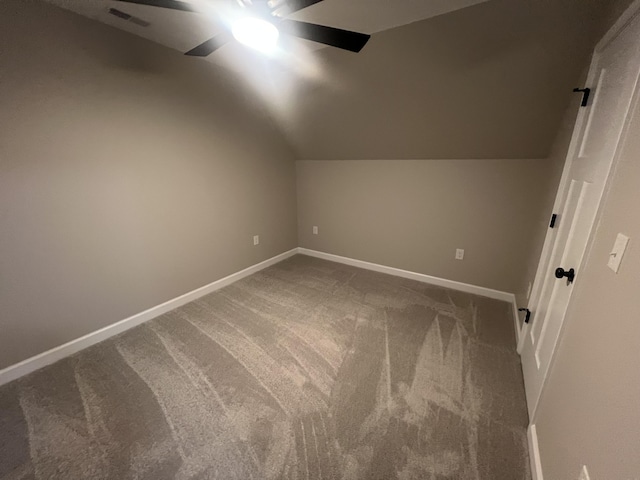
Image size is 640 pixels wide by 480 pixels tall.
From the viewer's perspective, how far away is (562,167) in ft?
5.58

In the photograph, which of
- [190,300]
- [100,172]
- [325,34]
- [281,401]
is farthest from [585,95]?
[190,300]

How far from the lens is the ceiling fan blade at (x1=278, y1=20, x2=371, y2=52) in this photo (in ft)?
3.81

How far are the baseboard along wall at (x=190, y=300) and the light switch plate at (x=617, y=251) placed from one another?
5.09ft

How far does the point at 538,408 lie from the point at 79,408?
8.00 feet

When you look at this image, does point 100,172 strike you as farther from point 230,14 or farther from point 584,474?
→ point 584,474

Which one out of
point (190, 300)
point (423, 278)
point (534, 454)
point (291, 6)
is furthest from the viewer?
point (423, 278)

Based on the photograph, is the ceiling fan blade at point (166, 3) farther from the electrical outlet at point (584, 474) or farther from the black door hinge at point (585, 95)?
the electrical outlet at point (584, 474)

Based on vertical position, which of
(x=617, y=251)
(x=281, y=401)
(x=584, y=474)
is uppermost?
(x=617, y=251)

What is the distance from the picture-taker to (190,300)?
103 inches

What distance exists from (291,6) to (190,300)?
249 cm

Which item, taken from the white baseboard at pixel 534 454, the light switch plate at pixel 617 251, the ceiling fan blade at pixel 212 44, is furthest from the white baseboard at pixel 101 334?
the light switch plate at pixel 617 251

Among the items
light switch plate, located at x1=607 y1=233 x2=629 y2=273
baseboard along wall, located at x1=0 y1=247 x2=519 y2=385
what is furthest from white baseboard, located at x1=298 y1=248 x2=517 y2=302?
light switch plate, located at x1=607 y1=233 x2=629 y2=273

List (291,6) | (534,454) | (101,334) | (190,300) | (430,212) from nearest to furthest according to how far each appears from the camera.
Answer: (291,6) → (534,454) → (101,334) → (190,300) → (430,212)

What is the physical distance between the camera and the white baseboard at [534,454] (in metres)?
1.12
